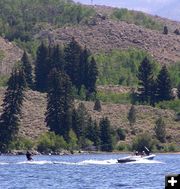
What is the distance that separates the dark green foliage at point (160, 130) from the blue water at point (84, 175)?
6770cm

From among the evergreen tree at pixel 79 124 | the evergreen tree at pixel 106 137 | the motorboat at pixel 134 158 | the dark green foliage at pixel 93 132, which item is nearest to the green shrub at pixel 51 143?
the evergreen tree at pixel 79 124

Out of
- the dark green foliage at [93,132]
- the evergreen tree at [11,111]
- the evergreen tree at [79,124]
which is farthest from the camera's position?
the evergreen tree at [79,124]

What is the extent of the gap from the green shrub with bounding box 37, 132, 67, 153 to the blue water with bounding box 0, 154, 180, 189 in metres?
57.8

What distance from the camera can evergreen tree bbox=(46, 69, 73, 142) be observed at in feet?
624

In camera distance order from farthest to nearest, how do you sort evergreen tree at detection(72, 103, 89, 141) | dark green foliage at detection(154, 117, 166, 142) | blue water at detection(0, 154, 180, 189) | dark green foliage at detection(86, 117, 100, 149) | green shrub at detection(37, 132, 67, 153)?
1. dark green foliage at detection(154, 117, 166, 142)
2. evergreen tree at detection(72, 103, 89, 141)
3. dark green foliage at detection(86, 117, 100, 149)
4. green shrub at detection(37, 132, 67, 153)
5. blue water at detection(0, 154, 180, 189)

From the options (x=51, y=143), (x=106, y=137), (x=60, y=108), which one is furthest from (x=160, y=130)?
(x=51, y=143)

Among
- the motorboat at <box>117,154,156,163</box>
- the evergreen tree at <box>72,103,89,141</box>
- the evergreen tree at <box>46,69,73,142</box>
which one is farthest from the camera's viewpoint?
the evergreen tree at <box>72,103,89,141</box>

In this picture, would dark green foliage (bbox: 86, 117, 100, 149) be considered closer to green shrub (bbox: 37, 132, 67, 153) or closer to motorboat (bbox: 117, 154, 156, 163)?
green shrub (bbox: 37, 132, 67, 153)

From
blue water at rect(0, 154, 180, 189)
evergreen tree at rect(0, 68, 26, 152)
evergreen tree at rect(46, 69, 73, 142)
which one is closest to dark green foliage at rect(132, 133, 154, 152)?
evergreen tree at rect(46, 69, 73, 142)

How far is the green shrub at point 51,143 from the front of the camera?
184875 mm

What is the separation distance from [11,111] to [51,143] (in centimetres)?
1012

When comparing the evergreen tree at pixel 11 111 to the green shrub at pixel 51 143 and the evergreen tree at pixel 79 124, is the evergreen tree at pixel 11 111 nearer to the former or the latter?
the green shrub at pixel 51 143

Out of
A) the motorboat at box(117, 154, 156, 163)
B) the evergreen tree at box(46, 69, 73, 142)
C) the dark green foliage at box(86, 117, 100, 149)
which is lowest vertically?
the motorboat at box(117, 154, 156, 163)

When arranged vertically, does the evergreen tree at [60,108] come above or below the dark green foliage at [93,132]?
above
